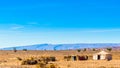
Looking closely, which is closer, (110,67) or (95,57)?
(110,67)

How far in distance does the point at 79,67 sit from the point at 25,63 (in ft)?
45.2

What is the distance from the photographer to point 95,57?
75.5 m

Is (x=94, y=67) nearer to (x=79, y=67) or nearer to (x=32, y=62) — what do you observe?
(x=79, y=67)

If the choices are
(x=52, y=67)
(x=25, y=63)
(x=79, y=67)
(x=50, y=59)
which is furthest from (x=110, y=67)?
(x=50, y=59)

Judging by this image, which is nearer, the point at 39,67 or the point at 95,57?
the point at 39,67

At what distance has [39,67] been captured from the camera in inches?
1661

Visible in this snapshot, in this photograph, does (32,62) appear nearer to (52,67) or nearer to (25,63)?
(25,63)

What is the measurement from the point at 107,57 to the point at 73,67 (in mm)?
29108

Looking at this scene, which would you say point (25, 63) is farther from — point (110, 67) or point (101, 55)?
point (101, 55)

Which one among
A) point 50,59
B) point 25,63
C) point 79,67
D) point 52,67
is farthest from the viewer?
point 50,59

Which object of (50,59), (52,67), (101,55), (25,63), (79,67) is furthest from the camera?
(101,55)

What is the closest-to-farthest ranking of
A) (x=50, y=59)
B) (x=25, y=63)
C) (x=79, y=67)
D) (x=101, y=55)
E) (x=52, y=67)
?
(x=52, y=67)
(x=79, y=67)
(x=25, y=63)
(x=50, y=59)
(x=101, y=55)

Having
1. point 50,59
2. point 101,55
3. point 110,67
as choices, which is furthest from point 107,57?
point 110,67

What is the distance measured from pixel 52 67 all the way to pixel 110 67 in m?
9.22
